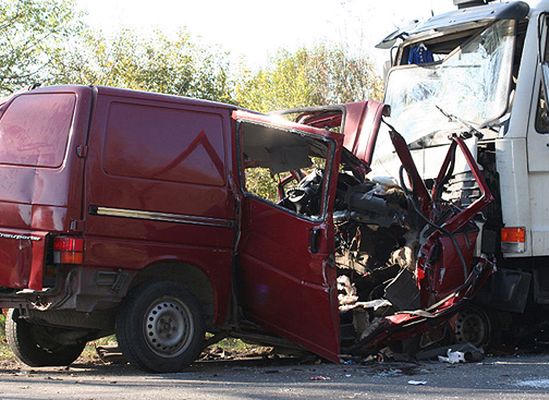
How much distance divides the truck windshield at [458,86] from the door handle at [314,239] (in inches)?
101

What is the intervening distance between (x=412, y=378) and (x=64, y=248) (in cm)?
285

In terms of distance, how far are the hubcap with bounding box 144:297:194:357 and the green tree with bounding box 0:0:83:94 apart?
72.6 ft

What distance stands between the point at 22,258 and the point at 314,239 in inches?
94.1

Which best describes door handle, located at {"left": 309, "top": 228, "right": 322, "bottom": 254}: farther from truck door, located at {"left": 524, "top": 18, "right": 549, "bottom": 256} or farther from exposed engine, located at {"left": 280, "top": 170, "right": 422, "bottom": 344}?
truck door, located at {"left": 524, "top": 18, "right": 549, "bottom": 256}

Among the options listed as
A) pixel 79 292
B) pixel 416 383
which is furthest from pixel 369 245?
pixel 79 292

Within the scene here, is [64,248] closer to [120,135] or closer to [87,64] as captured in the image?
[120,135]

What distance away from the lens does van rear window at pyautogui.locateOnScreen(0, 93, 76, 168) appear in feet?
24.7

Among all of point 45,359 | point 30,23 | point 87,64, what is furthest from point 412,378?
point 30,23

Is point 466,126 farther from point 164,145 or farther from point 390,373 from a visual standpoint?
point 164,145

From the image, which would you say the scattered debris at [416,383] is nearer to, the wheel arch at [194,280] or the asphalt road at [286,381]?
the asphalt road at [286,381]

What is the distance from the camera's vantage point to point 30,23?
98.2 ft

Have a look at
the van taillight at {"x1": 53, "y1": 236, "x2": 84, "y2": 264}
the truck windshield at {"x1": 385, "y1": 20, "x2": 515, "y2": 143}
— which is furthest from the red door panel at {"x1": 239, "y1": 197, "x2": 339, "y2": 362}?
the truck windshield at {"x1": 385, "y1": 20, "x2": 515, "y2": 143}

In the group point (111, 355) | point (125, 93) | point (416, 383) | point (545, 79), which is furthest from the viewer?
point (545, 79)

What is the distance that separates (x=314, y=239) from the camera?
8.16 meters
